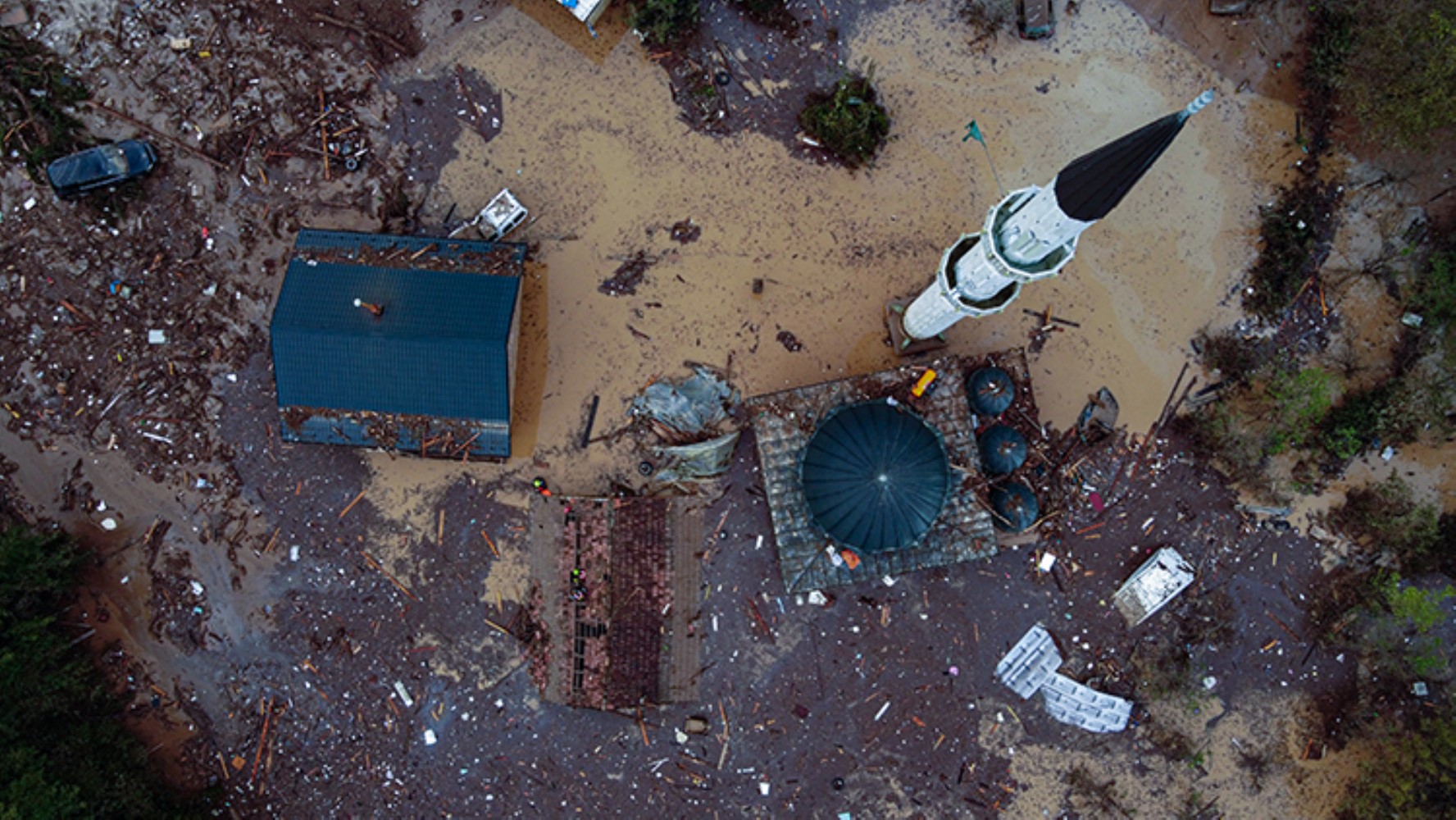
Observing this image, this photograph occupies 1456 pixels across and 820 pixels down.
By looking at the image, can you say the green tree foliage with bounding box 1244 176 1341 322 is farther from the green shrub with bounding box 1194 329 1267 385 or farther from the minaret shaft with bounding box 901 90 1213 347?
the minaret shaft with bounding box 901 90 1213 347

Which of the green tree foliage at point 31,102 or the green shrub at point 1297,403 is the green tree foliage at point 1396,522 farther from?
the green tree foliage at point 31,102

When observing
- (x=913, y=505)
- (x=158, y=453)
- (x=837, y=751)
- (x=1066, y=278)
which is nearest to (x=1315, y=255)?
(x=1066, y=278)

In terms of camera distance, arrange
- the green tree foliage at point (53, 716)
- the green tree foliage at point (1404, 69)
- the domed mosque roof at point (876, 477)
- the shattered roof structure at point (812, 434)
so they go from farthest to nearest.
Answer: the shattered roof structure at point (812, 434) < the green tree foliage at point (1404, 69) < the green tree foliage at point (53, 716) < the domed mosque roof at point (876, 477)

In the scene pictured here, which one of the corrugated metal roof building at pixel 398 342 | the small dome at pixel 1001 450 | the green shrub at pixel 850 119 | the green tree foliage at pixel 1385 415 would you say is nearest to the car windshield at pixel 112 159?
the corrugated metal roof building at pixel 398 342

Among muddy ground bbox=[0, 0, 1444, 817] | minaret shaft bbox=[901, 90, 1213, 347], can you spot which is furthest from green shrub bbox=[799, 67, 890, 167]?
minaret shaft bbox=[901, 90, 1213, 347]

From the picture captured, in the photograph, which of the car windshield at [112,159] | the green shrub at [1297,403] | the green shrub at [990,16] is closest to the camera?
the green shrub at [1297,403]

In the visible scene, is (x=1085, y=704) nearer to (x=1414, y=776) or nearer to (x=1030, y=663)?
(x=1030, y=663)
